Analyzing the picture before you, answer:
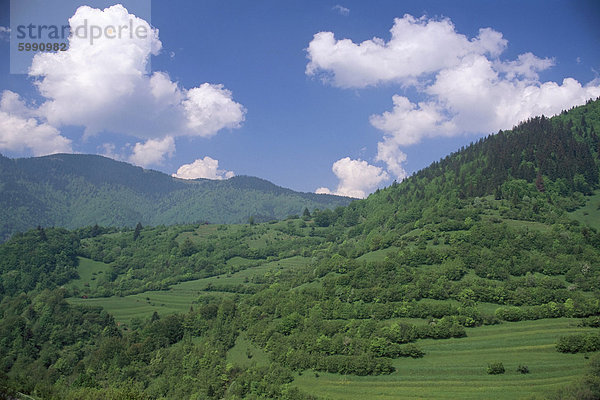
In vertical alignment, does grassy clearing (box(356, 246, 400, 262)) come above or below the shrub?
above

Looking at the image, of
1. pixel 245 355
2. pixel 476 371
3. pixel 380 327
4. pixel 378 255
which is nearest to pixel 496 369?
pixel 476 371

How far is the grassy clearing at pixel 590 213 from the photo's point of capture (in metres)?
157

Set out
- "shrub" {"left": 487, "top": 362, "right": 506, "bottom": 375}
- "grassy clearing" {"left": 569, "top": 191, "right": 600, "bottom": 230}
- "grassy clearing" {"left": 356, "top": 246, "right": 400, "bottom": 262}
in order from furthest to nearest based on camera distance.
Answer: "grassy clearing" {"left": 569, "top": 191, "right": 600, "bottom": 230}, "grassy clearing" {"left": 356, "top": 246, "right": 400, "bottom": 262}, "shrub" {"left": 487, "top": 362, "right": 506, "bottom": 375}

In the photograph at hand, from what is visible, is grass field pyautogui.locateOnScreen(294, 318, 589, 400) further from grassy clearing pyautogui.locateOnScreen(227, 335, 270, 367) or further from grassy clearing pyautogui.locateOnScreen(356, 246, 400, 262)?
grassy clearing pyautogui.locateOnScreen(356, 246, 400, 262)

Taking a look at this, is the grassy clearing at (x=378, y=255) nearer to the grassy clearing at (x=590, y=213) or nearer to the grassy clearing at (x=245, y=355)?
the grassy clearing at (x=245, y=355)

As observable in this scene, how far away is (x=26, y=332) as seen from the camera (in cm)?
14438

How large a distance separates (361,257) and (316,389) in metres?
78.6

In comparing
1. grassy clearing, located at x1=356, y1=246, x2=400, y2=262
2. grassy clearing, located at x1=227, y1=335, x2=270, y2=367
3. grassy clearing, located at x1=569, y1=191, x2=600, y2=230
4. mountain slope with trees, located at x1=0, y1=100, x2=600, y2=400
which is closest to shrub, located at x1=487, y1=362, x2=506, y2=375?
mountain slope with trees, located at x1=0, y1=100, x2=600, y2=400

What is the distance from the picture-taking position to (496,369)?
264 feet

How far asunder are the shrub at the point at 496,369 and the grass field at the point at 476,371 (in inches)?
39.2

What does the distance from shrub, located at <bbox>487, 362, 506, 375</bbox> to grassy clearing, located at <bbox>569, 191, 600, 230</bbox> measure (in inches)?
4106

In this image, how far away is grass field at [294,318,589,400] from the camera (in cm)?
7575

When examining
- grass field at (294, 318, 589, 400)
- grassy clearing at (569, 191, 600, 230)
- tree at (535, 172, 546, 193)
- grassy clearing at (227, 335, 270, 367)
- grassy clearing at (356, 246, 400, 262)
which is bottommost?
grassy clearing at (227, 335, 270, 367)

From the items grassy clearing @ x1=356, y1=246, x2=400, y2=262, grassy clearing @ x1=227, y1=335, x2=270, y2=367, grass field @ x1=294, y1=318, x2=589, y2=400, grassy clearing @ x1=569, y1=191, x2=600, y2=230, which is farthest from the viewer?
grassy clearing @ x1=569, y1=191, x2=600, y2=230
